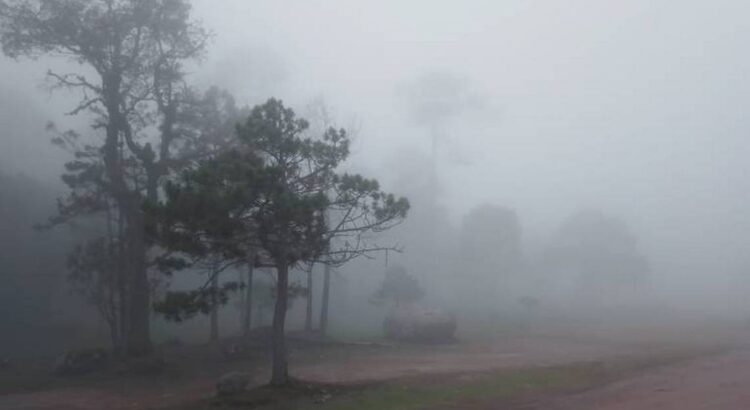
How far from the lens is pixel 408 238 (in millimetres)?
84312

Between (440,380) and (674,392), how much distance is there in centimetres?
670

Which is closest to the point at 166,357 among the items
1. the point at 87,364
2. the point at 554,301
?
the point at 87,364

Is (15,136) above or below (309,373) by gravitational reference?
above

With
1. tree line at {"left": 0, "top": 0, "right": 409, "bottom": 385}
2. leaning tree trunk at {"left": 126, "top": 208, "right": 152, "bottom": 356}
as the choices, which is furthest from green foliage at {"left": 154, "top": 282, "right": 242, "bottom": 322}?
leaning tree trunk at {"left": 126, "top": 208, "right": 152, "bottom": 356}

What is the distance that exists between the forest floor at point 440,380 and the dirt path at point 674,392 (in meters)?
0.03

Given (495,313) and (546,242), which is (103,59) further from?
(546,242)

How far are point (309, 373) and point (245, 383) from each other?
5.80 meters

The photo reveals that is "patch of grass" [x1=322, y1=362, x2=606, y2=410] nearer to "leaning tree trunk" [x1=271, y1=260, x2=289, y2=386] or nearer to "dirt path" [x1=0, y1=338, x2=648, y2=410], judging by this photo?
"leaning tree trunk" [x1=271, y1=260, x2=289, y2=386]

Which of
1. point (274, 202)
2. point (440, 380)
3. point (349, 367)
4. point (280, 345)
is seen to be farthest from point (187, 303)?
point (349, 367)

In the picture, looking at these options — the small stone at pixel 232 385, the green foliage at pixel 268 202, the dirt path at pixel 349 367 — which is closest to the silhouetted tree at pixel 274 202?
the green foliage at pixel 268 202

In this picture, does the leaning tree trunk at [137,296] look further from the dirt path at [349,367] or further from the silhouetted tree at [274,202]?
the silhouetted tree at [274,202]

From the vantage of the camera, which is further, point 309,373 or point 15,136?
point 15,136

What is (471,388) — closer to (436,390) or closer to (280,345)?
(436,390)

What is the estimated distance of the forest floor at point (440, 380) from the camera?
20.8 meters
